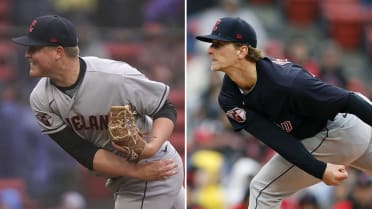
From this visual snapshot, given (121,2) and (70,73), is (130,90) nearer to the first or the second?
(70,73)

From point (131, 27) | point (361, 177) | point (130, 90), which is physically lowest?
point (361, 177)

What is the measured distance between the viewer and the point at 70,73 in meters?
4.32

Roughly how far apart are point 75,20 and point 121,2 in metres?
0.47

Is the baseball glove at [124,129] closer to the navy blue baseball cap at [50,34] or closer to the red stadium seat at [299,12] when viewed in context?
the navy blue baseball cap at [50,34]

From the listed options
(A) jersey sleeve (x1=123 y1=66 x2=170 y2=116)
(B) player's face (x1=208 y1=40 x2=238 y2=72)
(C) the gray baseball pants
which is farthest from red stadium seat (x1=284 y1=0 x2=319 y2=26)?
(A) jersey sleeve (x1=123 y1=66 x2=170 y2=116)

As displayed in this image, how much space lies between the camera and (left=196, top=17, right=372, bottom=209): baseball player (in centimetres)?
439

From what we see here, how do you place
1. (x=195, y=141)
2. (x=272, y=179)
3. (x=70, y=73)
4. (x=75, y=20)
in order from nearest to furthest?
1. (x=70, y=73)
2. (x=272, y=179)
3. (x=195, y=141)
4. (x=75, y=20)

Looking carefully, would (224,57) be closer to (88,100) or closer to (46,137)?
(88,100)

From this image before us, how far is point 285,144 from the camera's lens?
14.6ft

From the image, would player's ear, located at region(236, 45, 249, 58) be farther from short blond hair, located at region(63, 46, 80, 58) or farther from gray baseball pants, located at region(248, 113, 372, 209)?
short blond hair, located at region(63, 46, 80, 58)

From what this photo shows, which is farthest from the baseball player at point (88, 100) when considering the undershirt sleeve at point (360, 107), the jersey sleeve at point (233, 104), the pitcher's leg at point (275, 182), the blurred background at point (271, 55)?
the blurred background at point (271, 55)

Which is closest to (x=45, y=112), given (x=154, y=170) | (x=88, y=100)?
(x=88, y=100)

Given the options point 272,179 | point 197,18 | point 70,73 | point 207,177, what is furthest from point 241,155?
point 70,73

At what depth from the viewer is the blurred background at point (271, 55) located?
24.3 feet
